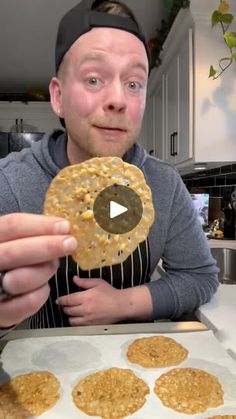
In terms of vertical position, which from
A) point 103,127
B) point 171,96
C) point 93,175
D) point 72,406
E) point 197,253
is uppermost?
point 171,96

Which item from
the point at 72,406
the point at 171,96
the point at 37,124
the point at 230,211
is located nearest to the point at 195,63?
the point at 171,96

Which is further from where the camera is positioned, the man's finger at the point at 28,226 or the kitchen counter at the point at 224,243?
the kitchen counter at the point at 224,243

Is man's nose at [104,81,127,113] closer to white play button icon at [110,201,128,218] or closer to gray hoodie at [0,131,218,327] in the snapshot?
white play button icon at [110,201,128,218]

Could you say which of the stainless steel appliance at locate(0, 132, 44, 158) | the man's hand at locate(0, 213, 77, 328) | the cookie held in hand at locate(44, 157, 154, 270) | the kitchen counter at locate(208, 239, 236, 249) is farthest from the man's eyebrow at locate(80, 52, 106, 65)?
the stainless steel appliance at locate(0, 132, 44, 158)

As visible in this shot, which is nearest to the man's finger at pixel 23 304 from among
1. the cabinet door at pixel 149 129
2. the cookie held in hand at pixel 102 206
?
the cookie held in hand at pixel 102 206

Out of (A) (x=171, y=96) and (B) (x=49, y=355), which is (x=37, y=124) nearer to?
(A) (x=171, y=96)

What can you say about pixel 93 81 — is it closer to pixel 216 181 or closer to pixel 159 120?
pixel 216 181

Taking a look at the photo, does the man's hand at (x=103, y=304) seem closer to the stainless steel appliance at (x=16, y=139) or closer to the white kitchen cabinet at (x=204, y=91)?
the white kitchen cabinet at (x=204, y=91)
